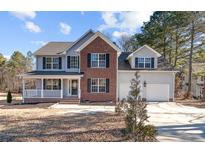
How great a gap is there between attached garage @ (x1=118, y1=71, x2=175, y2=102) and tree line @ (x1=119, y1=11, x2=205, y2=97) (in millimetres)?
4981

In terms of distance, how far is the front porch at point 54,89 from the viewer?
2797 centimetres

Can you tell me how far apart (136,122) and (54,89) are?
19.6 meters

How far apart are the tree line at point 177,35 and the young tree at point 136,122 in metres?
23.7

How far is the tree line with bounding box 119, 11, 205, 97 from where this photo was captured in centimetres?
3422

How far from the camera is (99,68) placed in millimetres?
28391

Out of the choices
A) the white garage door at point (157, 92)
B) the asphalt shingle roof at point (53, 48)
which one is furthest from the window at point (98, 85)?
the asphalt shingle roof at point (53, 48)

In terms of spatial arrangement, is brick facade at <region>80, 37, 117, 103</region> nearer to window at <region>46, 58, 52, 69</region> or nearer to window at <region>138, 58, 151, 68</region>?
window at <region>138, 58, 151, 68</region>

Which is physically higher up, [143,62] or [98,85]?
[143,62]

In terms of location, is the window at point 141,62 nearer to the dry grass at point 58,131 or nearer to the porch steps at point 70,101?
the porch steps at point 70,101

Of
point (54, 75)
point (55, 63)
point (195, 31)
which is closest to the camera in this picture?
point (54, 75)

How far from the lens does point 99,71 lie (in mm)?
28406

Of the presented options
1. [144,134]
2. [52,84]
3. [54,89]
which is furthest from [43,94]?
[144,134]

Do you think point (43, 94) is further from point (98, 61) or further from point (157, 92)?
point (157, 92)
